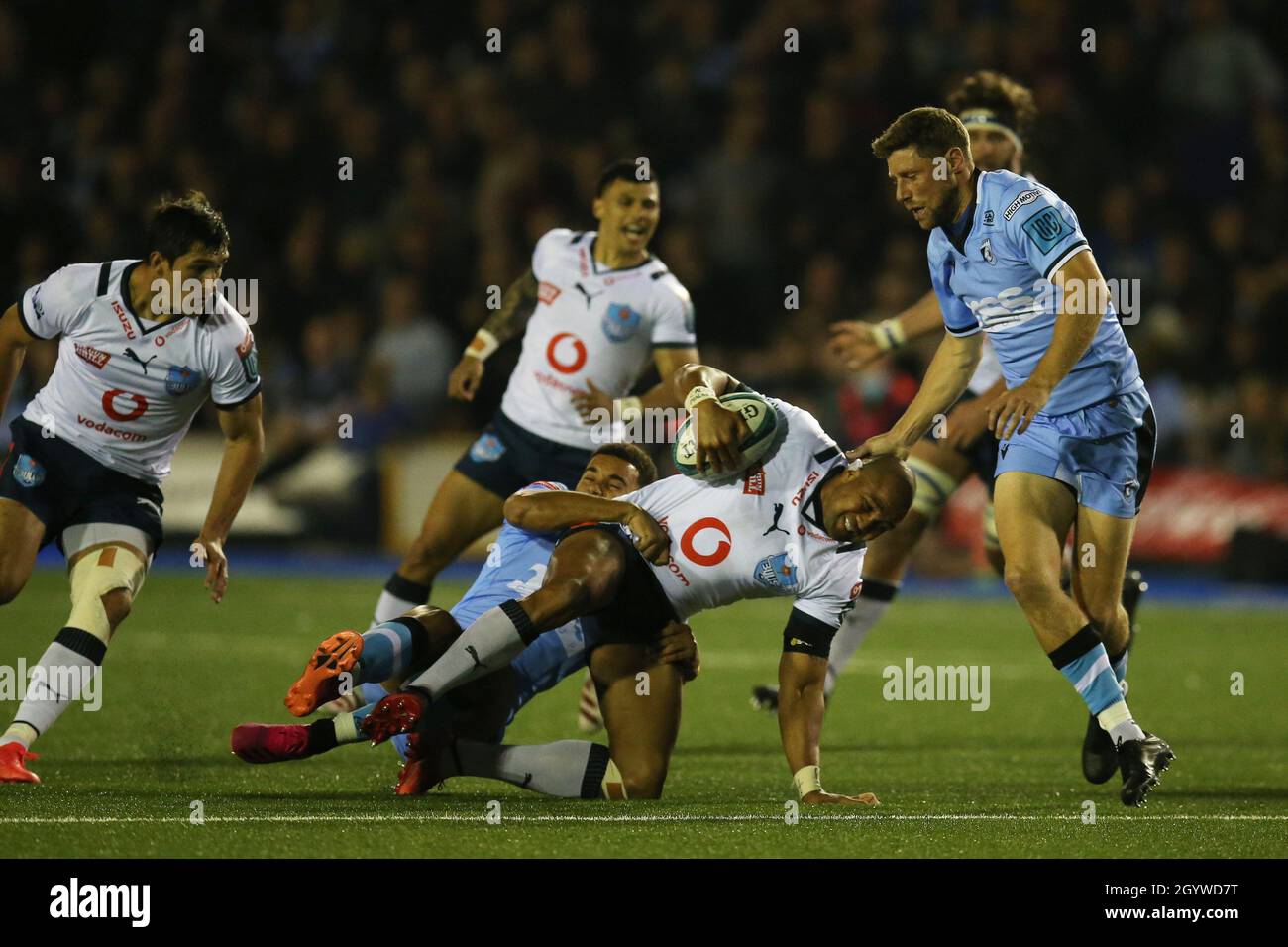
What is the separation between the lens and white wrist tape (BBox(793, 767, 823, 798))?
646 centimetres

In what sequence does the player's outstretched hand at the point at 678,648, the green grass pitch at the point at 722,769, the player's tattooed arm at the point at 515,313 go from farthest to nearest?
the player's tattooed arm at the point at 515,313 → the player's outstretched hand at the point at 678,648 → the green grass pitch at the point at 722,769

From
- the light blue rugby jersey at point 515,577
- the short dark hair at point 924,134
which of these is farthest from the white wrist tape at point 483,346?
the short dark hair at point 924,134

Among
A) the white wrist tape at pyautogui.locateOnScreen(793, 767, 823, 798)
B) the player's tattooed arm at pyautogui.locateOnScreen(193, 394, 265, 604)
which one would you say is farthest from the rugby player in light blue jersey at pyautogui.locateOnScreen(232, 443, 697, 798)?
the player's tattooed arm at pyautogui.locateOnScreen(193, 394, 265, 604)

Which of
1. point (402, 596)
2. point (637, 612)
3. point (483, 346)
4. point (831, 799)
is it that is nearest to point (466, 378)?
point (483, 346)

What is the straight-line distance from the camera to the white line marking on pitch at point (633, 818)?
576cm

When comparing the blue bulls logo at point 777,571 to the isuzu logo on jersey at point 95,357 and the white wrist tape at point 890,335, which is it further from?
the isuzu logo on jersey at point 95,357

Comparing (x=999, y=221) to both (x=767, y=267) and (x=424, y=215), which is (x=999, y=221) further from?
(x=424, y=215)

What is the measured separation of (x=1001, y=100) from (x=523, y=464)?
2.67 metres

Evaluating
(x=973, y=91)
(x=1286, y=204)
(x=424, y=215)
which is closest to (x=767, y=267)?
(x=424, y=215)

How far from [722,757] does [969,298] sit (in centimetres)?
221

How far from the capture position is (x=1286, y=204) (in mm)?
16172

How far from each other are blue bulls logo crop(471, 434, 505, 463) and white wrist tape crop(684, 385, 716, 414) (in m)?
1.97

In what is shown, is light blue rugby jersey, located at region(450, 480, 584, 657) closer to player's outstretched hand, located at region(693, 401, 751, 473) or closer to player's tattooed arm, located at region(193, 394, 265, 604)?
player's outstretched hand, located at region(693, 401, 751, 473)

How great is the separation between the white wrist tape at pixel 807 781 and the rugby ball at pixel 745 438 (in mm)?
1048
